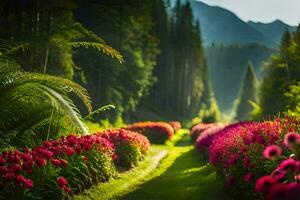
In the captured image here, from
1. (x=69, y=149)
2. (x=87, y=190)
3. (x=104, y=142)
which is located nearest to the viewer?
(x=69, y=149)

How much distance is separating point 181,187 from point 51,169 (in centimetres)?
445

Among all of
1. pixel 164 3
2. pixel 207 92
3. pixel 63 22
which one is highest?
pixel 164 3

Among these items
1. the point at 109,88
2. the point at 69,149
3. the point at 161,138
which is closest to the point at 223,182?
the point at 69,149

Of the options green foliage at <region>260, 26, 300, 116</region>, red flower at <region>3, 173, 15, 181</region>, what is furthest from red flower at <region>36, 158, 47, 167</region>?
green foliage at <region>260, 26, 300, 116</region>

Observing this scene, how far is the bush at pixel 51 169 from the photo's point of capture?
785 centimetres

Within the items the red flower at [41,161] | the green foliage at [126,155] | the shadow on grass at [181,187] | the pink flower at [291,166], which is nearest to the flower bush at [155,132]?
the shadow on grass at [181,187]

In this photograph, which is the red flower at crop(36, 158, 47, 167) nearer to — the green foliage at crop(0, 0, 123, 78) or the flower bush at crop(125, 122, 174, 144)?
the green foliage at crop(0, 0, 123, 78)

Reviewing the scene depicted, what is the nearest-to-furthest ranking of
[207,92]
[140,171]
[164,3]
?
[140,171] < [164,3] < [207,92]

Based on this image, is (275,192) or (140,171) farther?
(140,171)

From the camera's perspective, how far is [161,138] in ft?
101

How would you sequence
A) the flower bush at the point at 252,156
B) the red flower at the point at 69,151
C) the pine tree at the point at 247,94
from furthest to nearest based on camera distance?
the pine tree at the point at 247,94, the red flower at the point at 69,151, the flower bush at the point at 252,156

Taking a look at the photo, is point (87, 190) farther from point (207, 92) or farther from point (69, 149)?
point (207, 92)

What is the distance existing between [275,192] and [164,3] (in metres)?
65.8

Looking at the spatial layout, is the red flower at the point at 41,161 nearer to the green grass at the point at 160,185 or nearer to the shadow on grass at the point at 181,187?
the green grass at the point at 160,185
